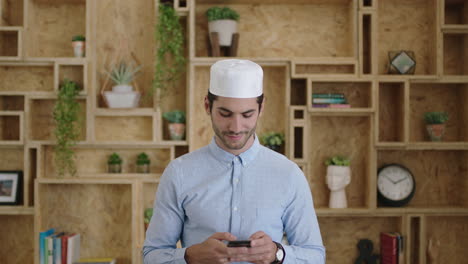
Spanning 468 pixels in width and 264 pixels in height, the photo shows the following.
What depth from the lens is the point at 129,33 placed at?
3643 mm

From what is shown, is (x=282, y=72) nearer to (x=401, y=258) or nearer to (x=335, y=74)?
(x=335, y=74)

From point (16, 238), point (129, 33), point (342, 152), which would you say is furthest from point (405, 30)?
point (16, 238)

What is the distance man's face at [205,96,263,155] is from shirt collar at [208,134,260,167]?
60 mm

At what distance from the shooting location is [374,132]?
11.1 feet

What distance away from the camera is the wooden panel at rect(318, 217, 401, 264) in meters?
3.61

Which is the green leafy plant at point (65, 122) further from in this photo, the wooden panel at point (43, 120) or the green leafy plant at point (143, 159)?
the green leafy plant at point (143, 159)

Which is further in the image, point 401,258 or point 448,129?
point 448,129

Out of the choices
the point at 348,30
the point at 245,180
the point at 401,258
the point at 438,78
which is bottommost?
the point at 401,258

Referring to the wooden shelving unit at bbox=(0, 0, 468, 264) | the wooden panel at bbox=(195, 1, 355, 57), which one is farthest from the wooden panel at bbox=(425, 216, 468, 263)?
the wooden panel at bbox=(195, 1, 355, 57)

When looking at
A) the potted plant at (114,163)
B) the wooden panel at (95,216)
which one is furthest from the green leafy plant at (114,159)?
the wooden panel at (95,216)

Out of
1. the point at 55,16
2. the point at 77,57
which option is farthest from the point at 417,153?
the point at 55,16

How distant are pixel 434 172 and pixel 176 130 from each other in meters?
1.85

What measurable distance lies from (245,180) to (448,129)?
249cm

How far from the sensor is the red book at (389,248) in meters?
3.40
